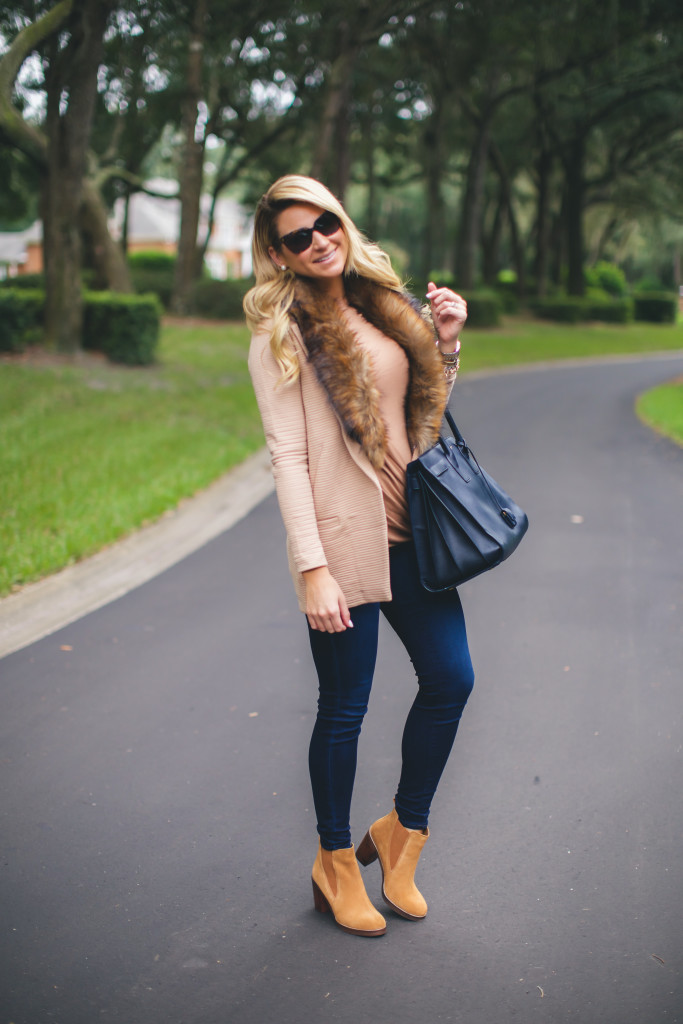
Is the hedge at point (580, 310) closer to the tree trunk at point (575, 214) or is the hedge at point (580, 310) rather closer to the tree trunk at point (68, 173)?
the tree trunk at point (575, 214)

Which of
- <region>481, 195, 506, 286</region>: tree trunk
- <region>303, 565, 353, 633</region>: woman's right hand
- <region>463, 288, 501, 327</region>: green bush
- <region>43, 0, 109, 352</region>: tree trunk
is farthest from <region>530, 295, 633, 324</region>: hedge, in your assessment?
<region>303, 565, 353, 633</region>: woman's right hand

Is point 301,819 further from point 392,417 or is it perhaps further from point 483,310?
point 483,310

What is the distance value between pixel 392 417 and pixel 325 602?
55 centimetres

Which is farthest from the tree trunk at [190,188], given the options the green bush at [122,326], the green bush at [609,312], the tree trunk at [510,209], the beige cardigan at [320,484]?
the beige cardigan at [320,484]

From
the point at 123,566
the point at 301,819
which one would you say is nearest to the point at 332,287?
A: the point at 301,819

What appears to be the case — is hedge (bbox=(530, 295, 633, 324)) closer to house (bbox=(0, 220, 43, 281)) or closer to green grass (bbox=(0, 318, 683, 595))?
green grass (bbox=(0, 318, 683, 595))

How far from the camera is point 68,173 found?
15250 mm

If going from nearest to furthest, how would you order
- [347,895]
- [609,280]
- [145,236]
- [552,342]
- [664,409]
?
[347,895] < [664,409] < [552,342] < [609,280] < [145,236]

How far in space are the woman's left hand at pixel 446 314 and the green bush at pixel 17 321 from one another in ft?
45.6

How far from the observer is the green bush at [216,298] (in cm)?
2533

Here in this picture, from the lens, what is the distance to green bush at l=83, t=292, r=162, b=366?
15.8 meters

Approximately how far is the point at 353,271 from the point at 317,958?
74.0 inches

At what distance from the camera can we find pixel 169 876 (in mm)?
3072

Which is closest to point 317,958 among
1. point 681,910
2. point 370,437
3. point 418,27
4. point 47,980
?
point 47,980
